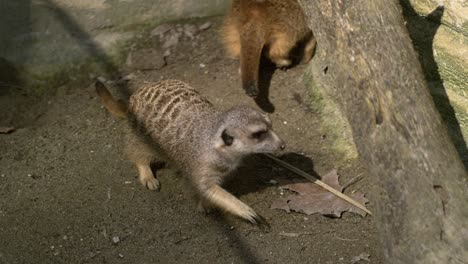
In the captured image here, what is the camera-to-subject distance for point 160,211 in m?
3.04

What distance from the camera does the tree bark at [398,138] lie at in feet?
7.13

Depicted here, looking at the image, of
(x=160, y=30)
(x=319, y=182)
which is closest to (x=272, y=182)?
(x=319, y=182)

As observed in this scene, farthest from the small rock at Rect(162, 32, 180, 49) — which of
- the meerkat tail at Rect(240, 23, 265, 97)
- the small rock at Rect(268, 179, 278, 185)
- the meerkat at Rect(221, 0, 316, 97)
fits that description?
the small rock at Rect(268, 179, 278, 185)

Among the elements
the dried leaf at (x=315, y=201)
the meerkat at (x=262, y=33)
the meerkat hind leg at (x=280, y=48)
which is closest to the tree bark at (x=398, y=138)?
the dried leaf at (x=315, y=201)

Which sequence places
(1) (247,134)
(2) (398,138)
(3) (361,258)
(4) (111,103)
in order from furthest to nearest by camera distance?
(4) (111,103) → (1) (247,134) → (3) (361,258) → (2) (398,138)

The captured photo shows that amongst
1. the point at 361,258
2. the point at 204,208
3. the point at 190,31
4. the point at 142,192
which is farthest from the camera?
the point at 190,31

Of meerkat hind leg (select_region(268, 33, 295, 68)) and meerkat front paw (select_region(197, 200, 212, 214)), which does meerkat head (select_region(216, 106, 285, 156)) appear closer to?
meerkat front paw (select_region(197, 200, 212, 214))

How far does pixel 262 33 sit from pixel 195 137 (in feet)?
2.59

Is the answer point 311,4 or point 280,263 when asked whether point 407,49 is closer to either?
point 311,4

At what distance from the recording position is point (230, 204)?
2.92m

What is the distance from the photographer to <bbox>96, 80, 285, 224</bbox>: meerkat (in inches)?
Answer: 114

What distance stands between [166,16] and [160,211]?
4.09 feet

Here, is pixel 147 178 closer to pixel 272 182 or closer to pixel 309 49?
pixel 272 182

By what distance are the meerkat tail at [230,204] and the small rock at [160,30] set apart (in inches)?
47.5
